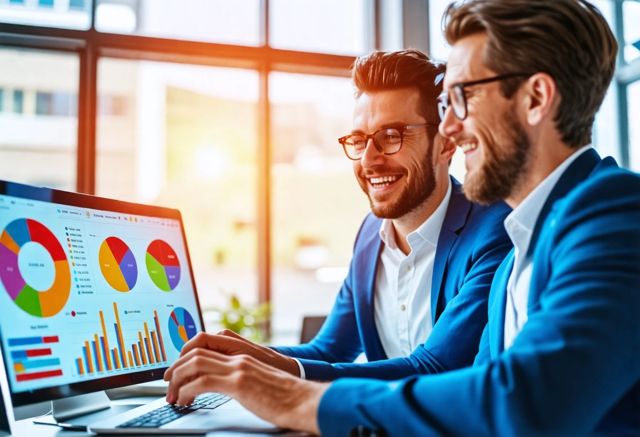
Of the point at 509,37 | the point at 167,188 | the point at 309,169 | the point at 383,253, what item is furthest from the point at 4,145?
the point at 509,37

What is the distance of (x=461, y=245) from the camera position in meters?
1.66

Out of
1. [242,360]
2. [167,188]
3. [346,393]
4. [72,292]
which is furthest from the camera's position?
[167,188]

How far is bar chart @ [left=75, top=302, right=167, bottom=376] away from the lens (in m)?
1.19

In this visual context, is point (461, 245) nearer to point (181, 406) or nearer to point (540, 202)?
point (540, 202)

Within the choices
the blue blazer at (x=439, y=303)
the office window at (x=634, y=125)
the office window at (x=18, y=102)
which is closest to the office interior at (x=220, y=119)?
the office window at (x=18, y=102)

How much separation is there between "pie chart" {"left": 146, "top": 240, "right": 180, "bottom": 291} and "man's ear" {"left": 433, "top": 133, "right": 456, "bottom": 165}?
85cm

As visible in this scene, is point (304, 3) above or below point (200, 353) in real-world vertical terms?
above

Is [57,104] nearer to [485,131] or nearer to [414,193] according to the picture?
[414,193]

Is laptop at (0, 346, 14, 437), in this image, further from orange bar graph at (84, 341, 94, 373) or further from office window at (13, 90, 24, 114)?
office window at (13, 90, 24, 114)

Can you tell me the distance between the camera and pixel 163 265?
1.46 meters

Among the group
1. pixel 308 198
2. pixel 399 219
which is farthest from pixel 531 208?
pixel 308 198

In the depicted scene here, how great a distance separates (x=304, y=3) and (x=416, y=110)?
2.32 metres

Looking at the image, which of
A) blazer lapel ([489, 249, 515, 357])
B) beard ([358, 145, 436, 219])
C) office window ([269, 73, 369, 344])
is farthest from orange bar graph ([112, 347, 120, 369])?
office window ([269, 73, 369, 344])

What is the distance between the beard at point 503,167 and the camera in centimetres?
117
